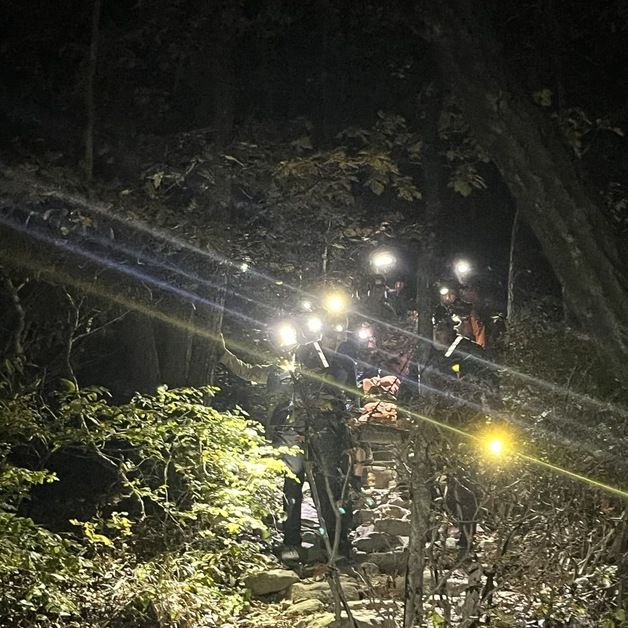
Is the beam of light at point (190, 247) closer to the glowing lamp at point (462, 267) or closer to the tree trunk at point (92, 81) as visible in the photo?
the tree trunk at point (92, 81)

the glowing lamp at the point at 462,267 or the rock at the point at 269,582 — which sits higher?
the glowing lamp at the point at 462,267

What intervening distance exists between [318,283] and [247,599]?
4.57 m

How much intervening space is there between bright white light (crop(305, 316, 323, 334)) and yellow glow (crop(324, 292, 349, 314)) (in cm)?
99

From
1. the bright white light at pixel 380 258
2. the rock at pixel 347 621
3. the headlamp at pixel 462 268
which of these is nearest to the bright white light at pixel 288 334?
the rock at pixel 347 621

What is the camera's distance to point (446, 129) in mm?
9297

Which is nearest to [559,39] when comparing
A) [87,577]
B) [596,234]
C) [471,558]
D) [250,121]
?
[250,121]

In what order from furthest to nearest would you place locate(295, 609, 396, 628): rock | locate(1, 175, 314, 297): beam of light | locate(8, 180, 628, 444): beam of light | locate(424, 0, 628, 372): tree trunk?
1. locate(1, 175, 314, 297): beam of light
2. locate(8, 180, 628, 444): beam of light
3. locate(295, 609, 396, 628): rock
4. locate(424, 0, 628, 372): tree trunk

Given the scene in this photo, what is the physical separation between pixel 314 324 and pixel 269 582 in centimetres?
240

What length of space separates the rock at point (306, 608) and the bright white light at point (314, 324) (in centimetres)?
237

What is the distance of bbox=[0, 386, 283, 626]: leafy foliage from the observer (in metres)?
3.72

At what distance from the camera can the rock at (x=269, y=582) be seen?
5.60 metres

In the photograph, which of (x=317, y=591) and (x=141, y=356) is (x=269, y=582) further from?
(x=141, y=356)

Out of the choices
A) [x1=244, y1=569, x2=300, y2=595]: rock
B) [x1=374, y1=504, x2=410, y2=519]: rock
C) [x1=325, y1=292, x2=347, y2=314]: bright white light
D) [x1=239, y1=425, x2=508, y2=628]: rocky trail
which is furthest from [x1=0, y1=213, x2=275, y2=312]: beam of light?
[x1=374, y1=504, x2=410, y2=519]: rock

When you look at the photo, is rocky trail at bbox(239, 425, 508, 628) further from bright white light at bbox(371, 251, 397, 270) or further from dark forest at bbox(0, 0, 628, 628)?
bright white light at bbox(371, 251, 397, 270)
